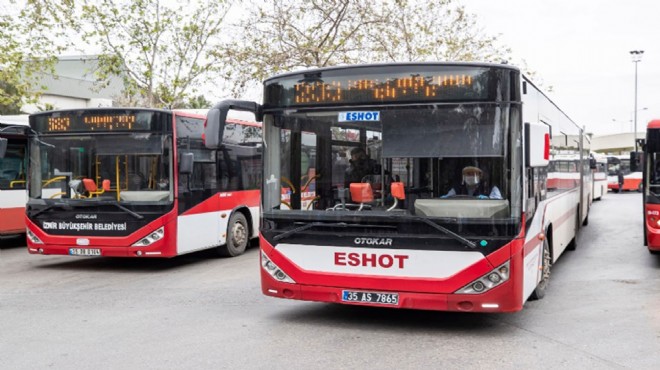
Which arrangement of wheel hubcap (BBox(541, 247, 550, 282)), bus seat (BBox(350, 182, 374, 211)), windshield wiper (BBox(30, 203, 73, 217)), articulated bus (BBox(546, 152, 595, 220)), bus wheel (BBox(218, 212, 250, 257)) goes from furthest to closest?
1. bus wheel (BBox(218, 212, 250, 257))
2. windshield wiper (BBox(30, 203, 73, 217))
3. articulated bus (BBox(546, 152, 595, 220))
4. wheel hubcap (BBox(541, 247, 550, 282))
5. bus seat (BBox(350, 182, 374, 211))

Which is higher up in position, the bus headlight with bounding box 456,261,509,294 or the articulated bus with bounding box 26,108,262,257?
the articulated bus with bounding box 26,108,262,257

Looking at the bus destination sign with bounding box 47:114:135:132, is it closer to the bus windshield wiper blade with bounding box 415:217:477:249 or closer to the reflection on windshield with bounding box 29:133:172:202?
the reflection on windshield with bounding box 29:133:172:202

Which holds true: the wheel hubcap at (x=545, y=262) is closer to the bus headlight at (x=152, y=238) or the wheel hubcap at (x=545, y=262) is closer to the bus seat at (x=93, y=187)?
the bus headlight at (x=152, y=238)

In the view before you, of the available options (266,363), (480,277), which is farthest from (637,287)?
(266,363)

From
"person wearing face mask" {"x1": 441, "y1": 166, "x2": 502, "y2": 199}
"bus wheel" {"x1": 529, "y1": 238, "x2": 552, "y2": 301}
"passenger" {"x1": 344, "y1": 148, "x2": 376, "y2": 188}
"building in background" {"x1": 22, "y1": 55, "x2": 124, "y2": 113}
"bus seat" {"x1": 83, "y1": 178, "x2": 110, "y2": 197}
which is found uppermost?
"building in background" {"x1": 22, "y1": 55, "x2": 124, "y2": 113}

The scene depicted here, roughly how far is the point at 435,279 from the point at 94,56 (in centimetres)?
2075

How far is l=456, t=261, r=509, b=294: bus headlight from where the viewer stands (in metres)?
6.52

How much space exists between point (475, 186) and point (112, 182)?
691 centimetres

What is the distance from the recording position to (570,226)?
501 inches

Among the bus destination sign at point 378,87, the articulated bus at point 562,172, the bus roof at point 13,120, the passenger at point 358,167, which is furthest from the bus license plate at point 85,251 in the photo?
the articulated bus at point 562,172

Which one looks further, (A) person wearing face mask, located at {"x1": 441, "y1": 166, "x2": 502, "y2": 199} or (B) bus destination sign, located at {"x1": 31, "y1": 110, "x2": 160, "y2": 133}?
(B) bus destination sign, located at {"x1": 31, "y1": 110, "x2": 160, "y2": 133}

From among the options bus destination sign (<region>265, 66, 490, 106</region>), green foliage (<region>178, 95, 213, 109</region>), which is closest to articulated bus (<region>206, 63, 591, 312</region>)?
bus destination sign (<region>265, 66, 490, 106</region>)

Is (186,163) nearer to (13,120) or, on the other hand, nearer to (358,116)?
(358,116)

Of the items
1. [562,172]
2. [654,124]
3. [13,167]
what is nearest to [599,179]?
[654,124]
